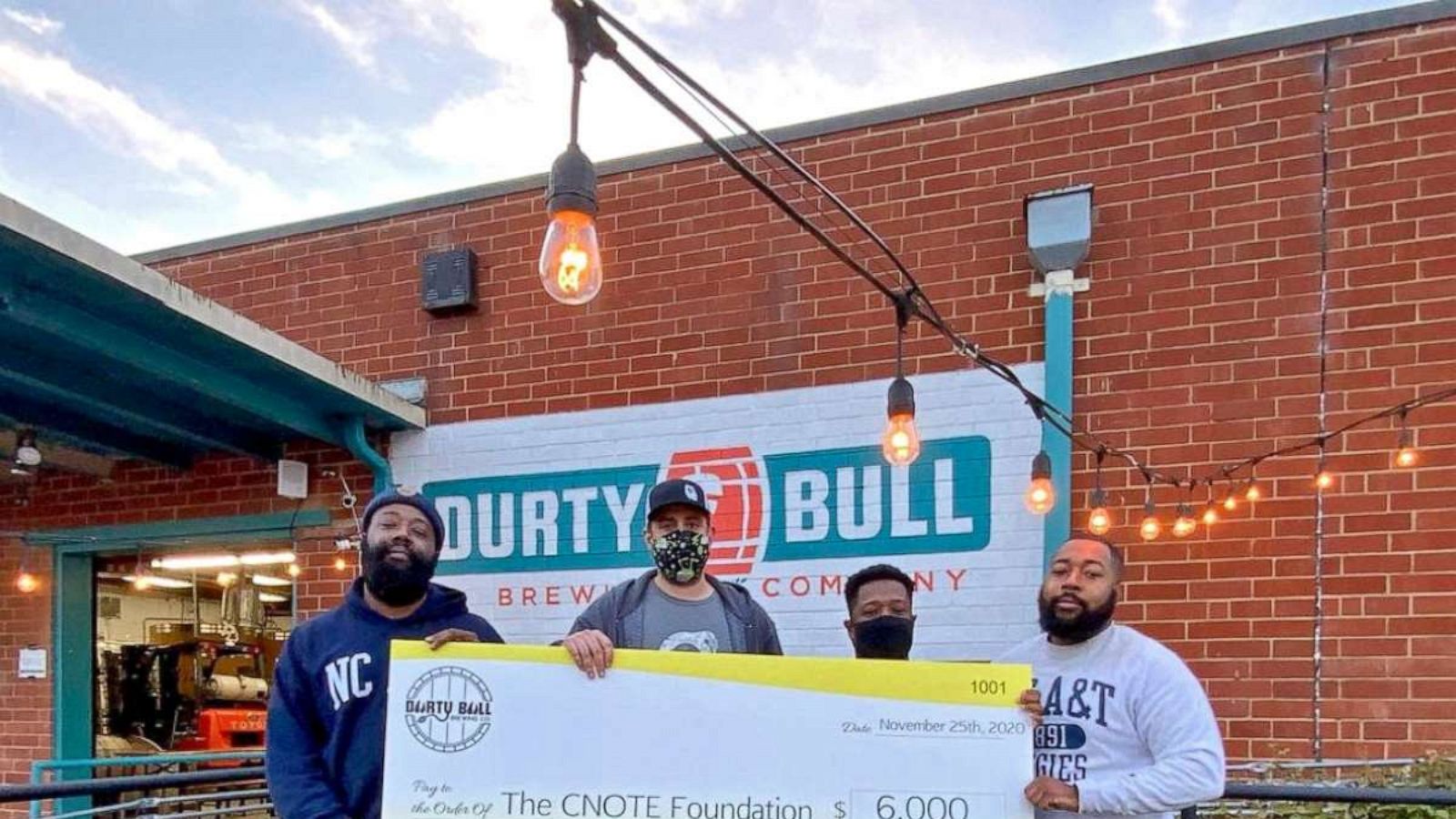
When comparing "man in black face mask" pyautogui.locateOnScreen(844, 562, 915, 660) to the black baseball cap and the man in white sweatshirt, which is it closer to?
the man in white sweatshirt

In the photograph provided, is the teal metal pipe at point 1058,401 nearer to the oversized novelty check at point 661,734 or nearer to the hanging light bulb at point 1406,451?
the hanging light bulb at point 1406,451

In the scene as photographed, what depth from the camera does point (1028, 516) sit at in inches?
204

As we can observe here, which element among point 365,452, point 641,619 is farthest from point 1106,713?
point 365,452

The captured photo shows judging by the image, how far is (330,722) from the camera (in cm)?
274

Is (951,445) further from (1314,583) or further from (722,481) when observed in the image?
(1314,583)

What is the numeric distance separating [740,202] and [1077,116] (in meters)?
1.75

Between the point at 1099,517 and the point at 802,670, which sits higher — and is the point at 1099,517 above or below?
above

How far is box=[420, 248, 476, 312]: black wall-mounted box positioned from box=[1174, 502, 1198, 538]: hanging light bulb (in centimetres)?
393

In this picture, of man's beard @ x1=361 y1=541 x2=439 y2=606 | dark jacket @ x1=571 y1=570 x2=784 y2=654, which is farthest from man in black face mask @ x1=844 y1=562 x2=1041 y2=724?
man's beard @ x1=361 y1=541 x2=439 y2=606

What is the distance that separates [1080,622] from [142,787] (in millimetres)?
3328

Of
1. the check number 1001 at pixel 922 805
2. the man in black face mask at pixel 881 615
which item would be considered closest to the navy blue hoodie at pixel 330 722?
the check number 1001 at pixel 922 805

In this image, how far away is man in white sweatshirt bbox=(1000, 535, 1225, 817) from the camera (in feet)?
8.02

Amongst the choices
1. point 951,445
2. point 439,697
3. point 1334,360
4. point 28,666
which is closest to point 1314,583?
point 1334,360

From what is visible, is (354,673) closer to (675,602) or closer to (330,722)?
(330,722)
